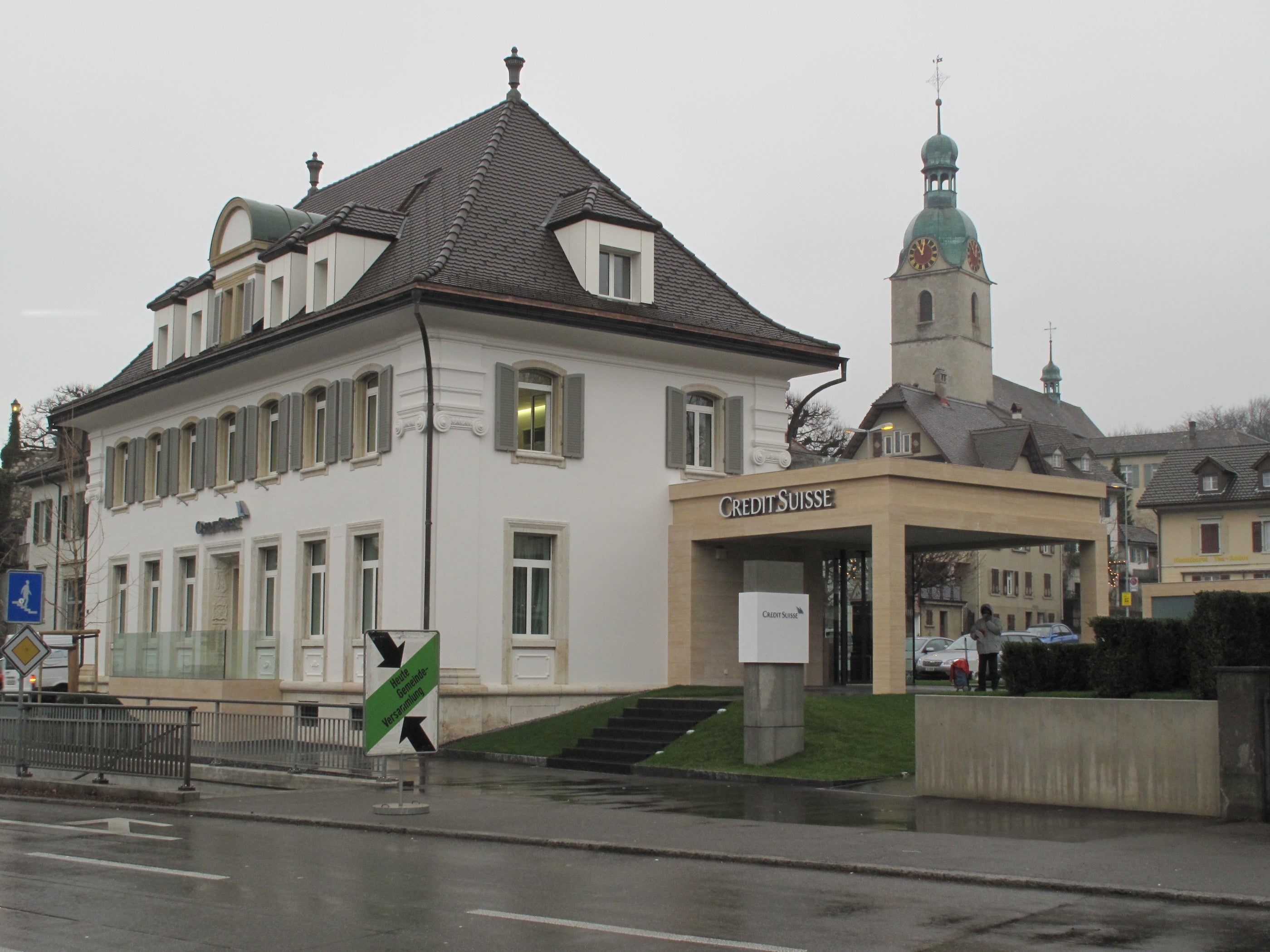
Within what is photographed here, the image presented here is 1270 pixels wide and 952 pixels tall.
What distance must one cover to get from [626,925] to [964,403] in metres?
92.6

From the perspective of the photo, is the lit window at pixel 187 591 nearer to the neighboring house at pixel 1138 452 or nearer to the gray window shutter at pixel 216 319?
the gray window shutter at pixel 216 319

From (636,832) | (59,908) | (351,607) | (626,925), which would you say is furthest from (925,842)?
(351,607)

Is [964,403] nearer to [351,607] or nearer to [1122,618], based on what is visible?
[351,607]

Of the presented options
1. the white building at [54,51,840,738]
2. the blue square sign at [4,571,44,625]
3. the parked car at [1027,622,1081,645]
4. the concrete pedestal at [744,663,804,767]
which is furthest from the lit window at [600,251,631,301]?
the parked car at [1027,622,1081,645]

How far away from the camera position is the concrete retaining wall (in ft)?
46.2

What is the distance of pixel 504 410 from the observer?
2748cm

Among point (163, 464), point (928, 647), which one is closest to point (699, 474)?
point (163, 464)

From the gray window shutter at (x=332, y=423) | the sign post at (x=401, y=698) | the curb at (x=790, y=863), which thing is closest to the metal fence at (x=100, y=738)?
the curb at (x=790, y=863)

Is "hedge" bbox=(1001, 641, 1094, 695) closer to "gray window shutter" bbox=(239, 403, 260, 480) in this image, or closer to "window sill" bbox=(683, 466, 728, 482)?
"window sill" bbox=(683, 466, 728, 482)

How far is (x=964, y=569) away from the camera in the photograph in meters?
78.0

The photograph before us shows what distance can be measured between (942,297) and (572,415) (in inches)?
3897

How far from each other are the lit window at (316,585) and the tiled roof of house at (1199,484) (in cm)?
5583

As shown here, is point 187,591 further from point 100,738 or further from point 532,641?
point 100,738

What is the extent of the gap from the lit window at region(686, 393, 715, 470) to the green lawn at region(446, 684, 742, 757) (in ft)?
17.3
